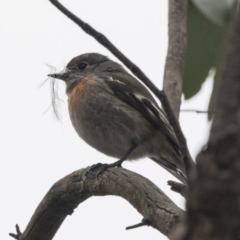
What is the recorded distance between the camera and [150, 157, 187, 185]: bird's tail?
533 centimetres

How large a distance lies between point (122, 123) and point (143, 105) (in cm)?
35

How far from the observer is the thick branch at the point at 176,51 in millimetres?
4738

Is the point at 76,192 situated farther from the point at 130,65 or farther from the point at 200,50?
the point at 130,65

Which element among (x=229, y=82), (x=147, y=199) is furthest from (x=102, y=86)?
(x=229, y=82)

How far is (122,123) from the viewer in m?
5.15

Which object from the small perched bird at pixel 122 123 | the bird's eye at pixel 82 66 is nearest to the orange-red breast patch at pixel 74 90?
the small perched bird at pixel 122 123

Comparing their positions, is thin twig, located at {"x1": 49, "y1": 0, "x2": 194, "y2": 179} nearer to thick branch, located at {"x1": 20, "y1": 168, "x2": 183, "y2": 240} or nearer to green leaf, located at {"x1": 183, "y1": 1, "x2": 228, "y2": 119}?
thick branch, located at {"x1": 20, "y1": 168, "x2": 183, "y2": 240}

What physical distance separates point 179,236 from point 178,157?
14.5 ft

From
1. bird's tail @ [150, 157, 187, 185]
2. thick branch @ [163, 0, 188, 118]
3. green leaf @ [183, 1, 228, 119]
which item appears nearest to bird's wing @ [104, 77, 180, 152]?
A: bird's tail @ [150, 157, 187, 185]

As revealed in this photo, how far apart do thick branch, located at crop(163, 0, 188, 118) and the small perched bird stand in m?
0.54

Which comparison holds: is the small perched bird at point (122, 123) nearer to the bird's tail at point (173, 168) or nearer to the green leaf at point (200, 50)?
the bird's tail at point (173, 168)

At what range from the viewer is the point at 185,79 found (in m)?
4.29

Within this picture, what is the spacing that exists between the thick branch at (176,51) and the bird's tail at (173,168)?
2.95ft

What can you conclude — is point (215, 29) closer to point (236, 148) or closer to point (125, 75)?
point (125, 75)
